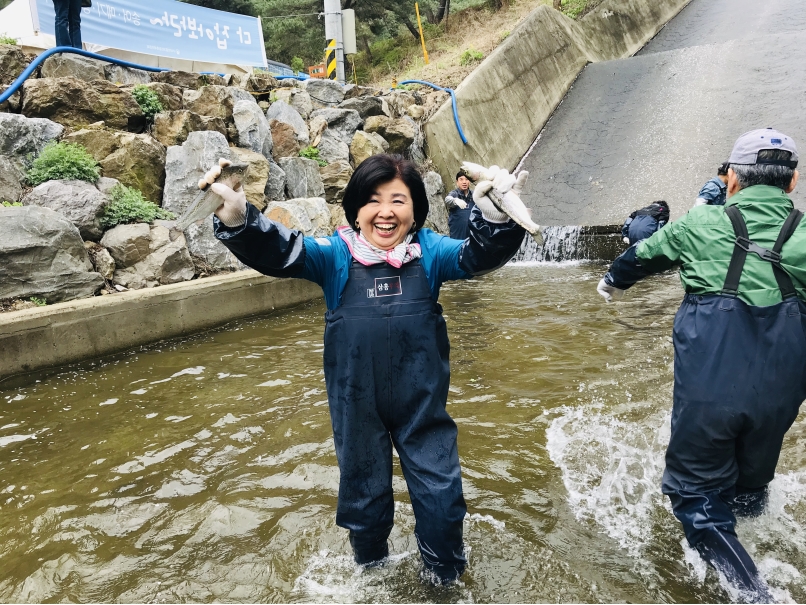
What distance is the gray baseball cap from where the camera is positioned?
240 cm

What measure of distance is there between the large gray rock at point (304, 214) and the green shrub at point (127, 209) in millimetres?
1473

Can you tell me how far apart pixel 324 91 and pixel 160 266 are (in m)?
6.77

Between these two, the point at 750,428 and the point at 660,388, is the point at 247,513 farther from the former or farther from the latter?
the point at 660,388

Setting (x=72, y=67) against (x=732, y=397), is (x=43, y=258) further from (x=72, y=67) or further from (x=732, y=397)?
(x=732, y=397)

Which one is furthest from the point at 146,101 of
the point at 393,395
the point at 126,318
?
the point at 393,395

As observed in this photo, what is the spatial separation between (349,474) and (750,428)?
163cm

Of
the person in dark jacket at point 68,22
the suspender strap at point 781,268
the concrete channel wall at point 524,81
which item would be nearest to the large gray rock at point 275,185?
the person in dark jacket at point 68,22

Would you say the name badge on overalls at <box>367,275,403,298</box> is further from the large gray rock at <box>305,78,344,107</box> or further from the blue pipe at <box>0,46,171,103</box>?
the large gray rock at <box>305,78,344,107</box>

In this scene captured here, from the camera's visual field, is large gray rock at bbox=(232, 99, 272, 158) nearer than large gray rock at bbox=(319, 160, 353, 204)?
Yes

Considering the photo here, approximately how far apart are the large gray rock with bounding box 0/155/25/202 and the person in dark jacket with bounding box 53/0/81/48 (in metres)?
3.32

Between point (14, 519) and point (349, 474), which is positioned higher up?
point (349, 474)

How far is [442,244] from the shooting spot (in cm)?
235

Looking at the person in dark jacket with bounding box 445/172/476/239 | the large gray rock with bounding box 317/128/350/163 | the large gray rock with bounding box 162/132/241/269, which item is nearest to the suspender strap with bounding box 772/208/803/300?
the person in dark jacket with bounding box 445/172/476/239

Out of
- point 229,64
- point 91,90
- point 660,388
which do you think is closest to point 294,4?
point 229,64
